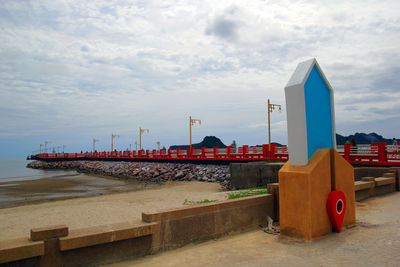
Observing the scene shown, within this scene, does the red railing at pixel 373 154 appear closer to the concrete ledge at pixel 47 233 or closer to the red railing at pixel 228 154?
the red railing at pixel 228 154

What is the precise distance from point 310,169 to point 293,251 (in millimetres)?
1609

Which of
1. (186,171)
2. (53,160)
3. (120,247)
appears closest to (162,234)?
(120,247)

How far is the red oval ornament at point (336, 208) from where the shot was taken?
5.89 metres

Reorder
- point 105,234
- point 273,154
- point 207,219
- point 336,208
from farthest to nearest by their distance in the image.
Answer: point 273,154, point 336,208, point 207,219, point 105,234

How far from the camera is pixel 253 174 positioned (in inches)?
755

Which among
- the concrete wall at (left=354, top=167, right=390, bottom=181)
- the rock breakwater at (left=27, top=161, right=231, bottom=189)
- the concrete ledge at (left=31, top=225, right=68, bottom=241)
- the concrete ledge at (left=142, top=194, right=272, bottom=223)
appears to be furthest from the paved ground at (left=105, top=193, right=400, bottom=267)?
the rock breakwater at (left=27, top=161, right=231, bottom=189)

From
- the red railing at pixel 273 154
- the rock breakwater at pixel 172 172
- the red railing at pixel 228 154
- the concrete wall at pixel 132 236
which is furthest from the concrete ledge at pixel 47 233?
the red railing at pixel 228 154

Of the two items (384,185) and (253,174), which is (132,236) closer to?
(384,185)

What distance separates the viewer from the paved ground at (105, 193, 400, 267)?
14.9ft

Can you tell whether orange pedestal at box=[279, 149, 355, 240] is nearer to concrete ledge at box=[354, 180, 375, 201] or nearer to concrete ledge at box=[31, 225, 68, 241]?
concrete ledge at box=[354, 180, 375, 201]

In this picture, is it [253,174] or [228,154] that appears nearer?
[253,174]

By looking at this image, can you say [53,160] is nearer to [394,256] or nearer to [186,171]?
[186,171]

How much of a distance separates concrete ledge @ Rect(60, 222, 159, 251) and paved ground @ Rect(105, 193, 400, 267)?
45cm

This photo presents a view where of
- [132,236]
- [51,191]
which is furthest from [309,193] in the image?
[51,191]
